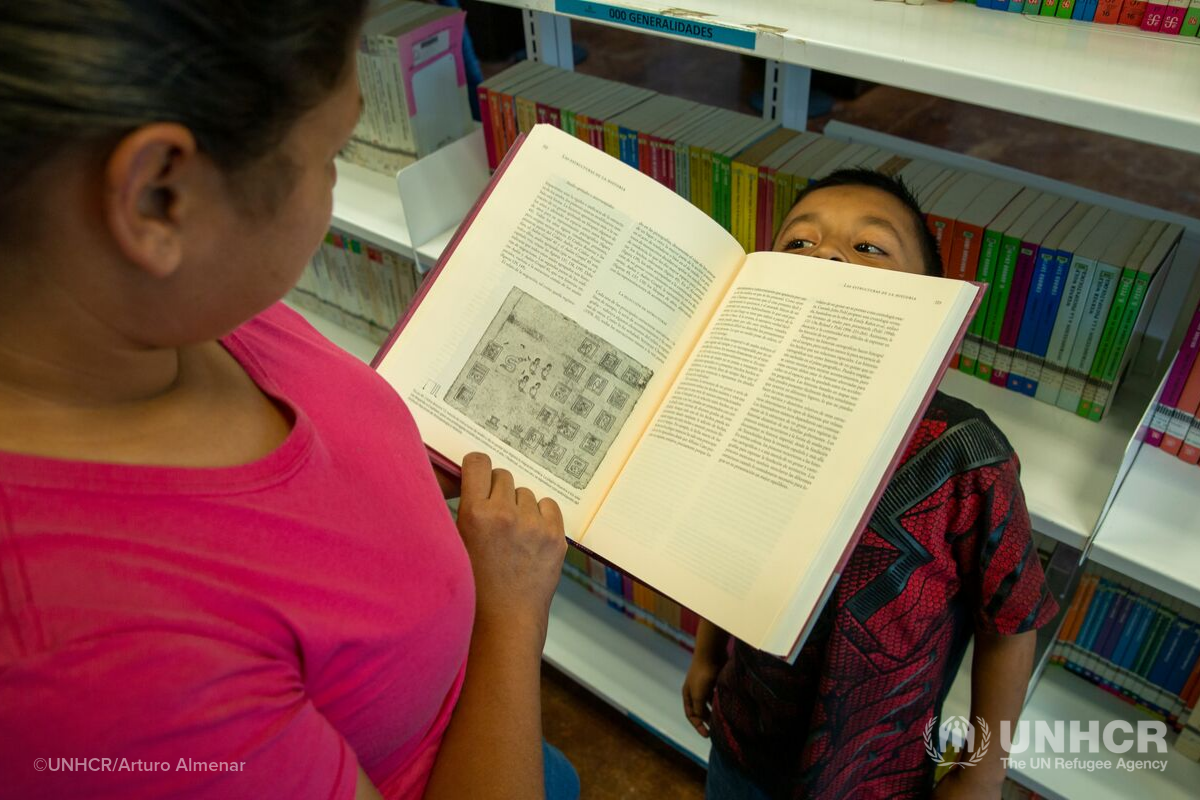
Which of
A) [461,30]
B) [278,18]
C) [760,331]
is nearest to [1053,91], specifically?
[760,331]

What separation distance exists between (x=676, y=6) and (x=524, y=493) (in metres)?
0.61

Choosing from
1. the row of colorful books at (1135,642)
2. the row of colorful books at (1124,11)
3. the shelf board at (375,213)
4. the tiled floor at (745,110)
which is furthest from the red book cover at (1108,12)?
the tiled floor at (745,110)

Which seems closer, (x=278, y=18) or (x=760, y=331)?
(x=278, y=18)

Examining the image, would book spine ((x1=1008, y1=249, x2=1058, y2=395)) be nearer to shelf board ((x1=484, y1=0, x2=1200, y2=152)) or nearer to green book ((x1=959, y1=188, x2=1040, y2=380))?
green book ((x1=959, y1=188, x2=1040, y2=380))

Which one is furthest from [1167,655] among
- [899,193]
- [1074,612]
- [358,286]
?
[358,286]

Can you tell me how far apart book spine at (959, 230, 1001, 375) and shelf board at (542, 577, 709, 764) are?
811 millimetres

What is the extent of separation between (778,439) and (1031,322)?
21.5 inches

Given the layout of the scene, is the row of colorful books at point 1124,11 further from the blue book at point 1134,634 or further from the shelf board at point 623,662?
the shelf board at point 623,662

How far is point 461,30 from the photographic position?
5.03ft

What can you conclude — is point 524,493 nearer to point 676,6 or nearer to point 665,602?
point 676,6

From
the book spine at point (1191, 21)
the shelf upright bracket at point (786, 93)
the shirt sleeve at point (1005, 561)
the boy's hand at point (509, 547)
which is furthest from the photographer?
the shelf upright bracket at point (786, 93)

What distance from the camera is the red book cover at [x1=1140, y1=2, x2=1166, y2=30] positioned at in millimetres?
884

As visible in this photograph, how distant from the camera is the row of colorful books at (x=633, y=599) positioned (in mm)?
1615

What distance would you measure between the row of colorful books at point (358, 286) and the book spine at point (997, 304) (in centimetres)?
107
